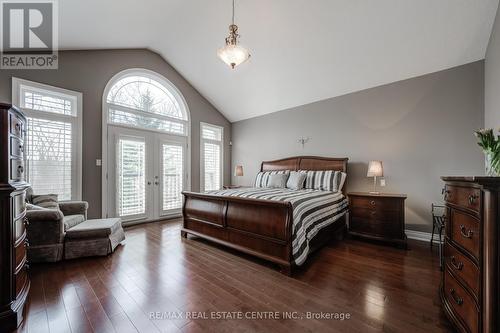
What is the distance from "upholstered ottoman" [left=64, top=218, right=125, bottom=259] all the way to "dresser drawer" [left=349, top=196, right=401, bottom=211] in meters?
3.71

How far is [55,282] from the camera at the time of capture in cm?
207

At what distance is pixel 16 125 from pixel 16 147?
6.9 inches

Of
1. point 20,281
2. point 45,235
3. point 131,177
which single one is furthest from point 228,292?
point 131,177

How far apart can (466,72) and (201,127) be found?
5.19m

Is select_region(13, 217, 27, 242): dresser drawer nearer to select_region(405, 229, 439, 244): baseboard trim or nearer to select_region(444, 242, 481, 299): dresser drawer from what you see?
select_region(444, 242, 481, 299): dresser drawer

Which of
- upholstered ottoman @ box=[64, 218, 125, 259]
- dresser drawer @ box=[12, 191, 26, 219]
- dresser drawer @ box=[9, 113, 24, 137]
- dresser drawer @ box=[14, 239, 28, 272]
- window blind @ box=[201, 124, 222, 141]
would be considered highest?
window blind @ box=[201, 124, 222, 141]

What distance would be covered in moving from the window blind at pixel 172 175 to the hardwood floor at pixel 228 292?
2034 millimetres

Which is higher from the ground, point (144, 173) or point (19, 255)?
point (144, 173)

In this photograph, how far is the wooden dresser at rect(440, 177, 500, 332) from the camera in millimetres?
1053

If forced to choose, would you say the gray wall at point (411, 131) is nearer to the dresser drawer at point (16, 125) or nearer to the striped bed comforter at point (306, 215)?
the striped bed comforter at point (306, 215)

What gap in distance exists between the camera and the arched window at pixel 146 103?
4.15 meters

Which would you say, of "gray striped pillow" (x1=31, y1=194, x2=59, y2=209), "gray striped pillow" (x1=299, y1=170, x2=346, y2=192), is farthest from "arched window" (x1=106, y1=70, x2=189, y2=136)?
"gray striped pillow" (x1=299, y1=170, x2=346, y2=192)

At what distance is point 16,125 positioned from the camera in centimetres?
163

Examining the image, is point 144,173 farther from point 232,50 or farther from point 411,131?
point 411,131
